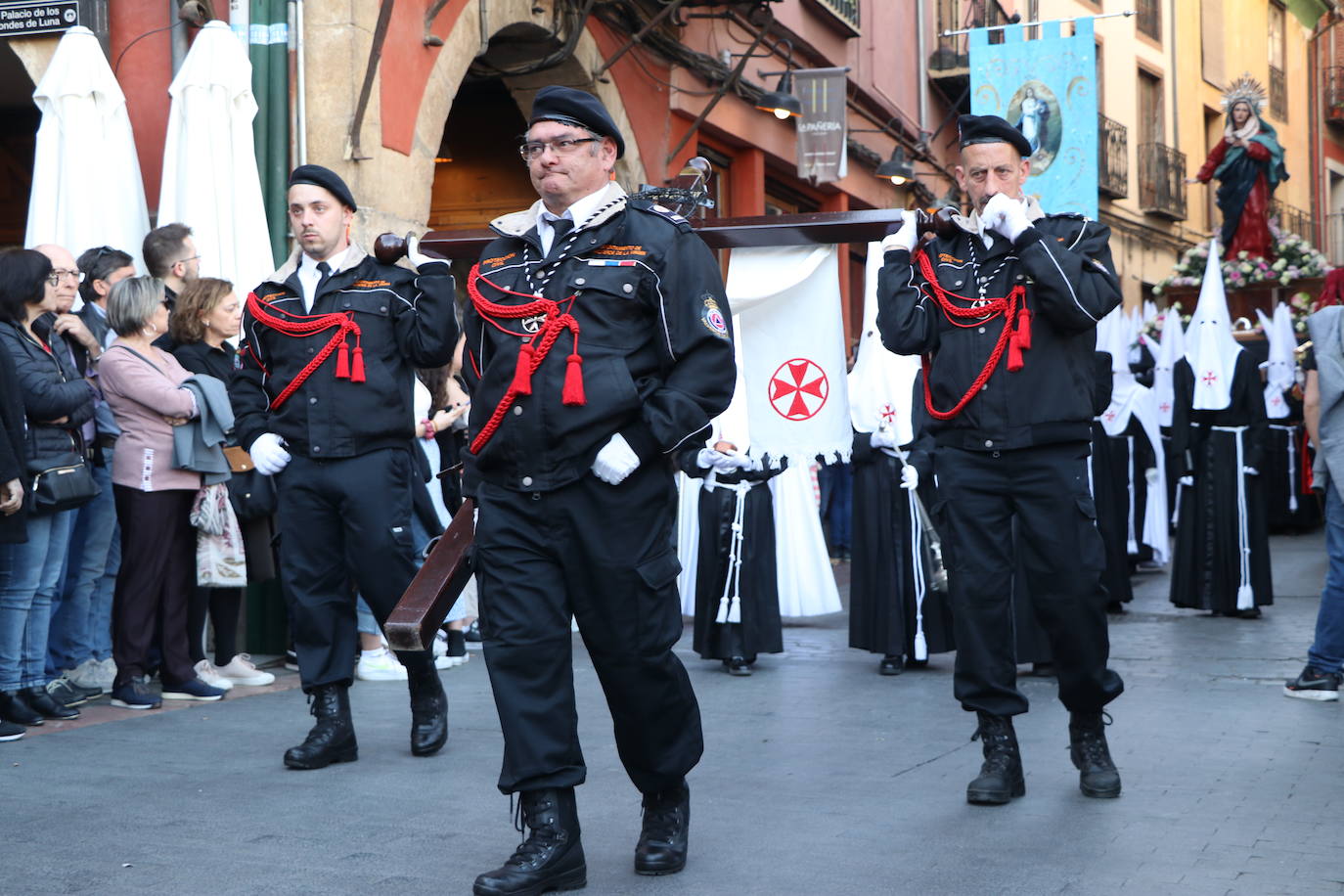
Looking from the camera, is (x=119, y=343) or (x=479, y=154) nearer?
(x=119, y=343)

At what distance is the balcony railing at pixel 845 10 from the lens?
59.9 feet

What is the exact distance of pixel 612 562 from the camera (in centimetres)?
431

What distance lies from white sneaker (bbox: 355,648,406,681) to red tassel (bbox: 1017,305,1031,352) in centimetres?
438

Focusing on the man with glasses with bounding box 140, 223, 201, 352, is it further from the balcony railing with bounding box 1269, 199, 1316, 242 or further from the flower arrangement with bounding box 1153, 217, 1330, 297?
the balcony railing with bounding box 1269, 199, 1316, 242

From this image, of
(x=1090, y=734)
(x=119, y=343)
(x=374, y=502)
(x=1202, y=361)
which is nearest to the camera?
(x=1090, y=734)

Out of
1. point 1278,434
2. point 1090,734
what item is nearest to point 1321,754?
point 1090,734

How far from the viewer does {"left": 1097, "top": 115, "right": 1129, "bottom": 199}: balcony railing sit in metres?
26.6

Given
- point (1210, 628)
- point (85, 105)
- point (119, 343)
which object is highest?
point (85, 105)

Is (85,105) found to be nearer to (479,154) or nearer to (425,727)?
(425,727)

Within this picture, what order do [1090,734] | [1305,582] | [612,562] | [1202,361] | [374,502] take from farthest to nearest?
[1305,582] → [1202,361] → [374,502] → [1090,734] → [612,562]

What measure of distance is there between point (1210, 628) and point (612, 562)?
24.8 feet

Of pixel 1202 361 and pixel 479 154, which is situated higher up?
pixel 479 154

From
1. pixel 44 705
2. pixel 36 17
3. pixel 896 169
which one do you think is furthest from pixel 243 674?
pixel 896 169

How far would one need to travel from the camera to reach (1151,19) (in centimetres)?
2938
